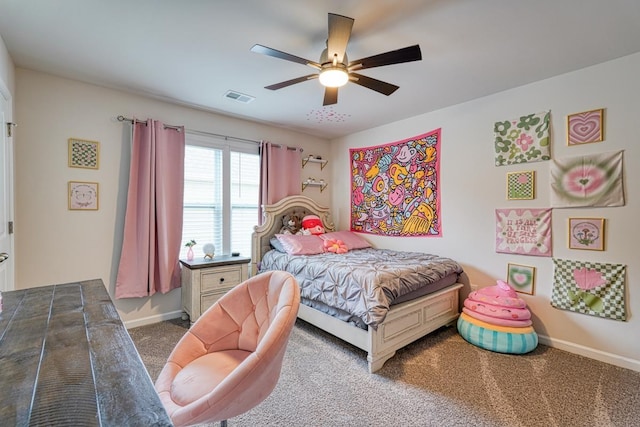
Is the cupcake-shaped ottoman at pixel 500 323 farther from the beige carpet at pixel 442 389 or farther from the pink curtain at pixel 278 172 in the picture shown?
the pink curtain at pixel 278 172

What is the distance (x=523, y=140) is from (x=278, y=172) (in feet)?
9.65

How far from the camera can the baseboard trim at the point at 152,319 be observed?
10.1 ft

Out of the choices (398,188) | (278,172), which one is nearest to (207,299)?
(278,172)

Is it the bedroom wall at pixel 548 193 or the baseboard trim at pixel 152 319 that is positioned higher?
the bedroom wall at pixel 548 193

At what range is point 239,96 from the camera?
312 cm

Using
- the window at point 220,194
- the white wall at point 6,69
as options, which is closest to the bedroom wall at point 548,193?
the window at point 220,194

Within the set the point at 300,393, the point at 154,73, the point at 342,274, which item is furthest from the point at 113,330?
the point at 154,73

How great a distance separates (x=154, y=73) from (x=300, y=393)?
298 centimetres

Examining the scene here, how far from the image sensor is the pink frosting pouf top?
2586mm

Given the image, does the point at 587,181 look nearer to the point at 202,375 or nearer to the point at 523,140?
the point at 523,140

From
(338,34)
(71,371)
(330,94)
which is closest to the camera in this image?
(71,371)

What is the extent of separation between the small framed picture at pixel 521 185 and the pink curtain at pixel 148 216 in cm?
366

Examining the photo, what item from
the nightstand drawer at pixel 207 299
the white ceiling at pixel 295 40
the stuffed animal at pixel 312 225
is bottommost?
the nightstand drawer at pixel 207 299

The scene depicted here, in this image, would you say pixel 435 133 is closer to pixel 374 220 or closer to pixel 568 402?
pixel 374 220
